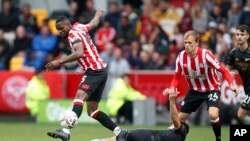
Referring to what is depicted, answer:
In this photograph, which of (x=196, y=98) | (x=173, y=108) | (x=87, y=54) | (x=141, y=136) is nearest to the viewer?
(x=173, y=108)

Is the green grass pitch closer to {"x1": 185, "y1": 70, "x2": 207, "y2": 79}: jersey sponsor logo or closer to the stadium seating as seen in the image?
{"x1": 185, "y1": 70, "x2": 207, "y2": 79}: jersey sponsor logo

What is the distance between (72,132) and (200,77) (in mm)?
4481

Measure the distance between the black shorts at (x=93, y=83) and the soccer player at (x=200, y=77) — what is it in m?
1.16

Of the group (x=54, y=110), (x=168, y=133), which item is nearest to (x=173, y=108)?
(x=168, y=133)

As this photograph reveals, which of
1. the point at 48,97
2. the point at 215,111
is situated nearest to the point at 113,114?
the point at 48,97

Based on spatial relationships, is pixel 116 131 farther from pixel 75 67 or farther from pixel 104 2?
pixel 104 2

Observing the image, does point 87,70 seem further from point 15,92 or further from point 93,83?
point 15,92

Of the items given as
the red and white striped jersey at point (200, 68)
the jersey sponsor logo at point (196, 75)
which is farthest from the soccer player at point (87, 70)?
the jersey sponsor logo at point (196, 75)

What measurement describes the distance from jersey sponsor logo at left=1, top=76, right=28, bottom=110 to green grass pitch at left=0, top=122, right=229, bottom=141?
1226 millimetres

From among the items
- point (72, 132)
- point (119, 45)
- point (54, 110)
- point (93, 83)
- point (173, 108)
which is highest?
point (93, 83)

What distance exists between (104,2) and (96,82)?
41.2 ft

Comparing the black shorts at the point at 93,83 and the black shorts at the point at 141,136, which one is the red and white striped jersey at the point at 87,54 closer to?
the black shorts at the point at 93,83

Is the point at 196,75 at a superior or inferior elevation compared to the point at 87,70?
inferior

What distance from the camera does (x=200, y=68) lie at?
48.7 feet
